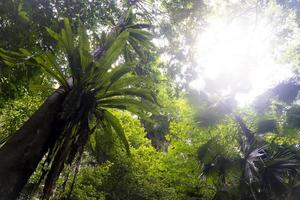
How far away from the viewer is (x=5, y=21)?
461cm

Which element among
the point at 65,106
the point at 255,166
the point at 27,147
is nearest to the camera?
the point at 27,147

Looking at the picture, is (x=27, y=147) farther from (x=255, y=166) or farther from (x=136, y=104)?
(x=255, y=166)

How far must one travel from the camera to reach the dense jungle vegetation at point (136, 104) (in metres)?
3.85

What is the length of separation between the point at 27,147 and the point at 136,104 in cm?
185

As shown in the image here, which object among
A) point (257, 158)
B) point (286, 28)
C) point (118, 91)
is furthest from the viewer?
point (286, 28)

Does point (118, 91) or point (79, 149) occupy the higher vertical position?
point (118, 91)

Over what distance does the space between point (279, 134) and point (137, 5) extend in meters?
5.85

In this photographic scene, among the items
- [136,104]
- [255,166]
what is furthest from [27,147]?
[255,166]

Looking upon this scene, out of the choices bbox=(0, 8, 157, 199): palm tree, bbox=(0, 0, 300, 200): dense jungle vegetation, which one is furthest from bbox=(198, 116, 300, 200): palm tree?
bbox=(0, 8, 157, 199): palm tree

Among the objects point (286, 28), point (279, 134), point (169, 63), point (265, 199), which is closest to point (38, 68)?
point (279, 134)

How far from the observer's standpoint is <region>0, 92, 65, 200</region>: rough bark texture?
363 cm

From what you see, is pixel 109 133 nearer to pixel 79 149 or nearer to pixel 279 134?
pixel 79 149

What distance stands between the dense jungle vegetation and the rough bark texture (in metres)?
0.01

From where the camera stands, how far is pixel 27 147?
3.87 meters
